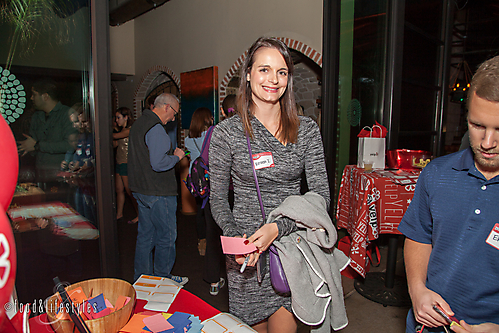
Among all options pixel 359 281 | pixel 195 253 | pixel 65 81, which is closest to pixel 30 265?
pixel 65 81

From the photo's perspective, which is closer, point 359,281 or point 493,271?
point 493,271

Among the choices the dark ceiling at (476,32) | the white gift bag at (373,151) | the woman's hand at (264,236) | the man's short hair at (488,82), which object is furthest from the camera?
the dark ceiling at (476,32)

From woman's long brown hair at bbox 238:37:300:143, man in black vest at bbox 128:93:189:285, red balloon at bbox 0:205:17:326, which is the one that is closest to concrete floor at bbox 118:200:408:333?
man in black vest at bbox 128:93:189:285

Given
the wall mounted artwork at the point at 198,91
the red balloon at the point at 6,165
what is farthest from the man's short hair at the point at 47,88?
the wall mounted artwork at the point at 198,91

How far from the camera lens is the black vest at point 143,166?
2.50m

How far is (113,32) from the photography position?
318 inches

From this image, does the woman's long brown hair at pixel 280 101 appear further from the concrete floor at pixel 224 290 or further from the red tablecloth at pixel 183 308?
the concrete floor at pixel 224 290

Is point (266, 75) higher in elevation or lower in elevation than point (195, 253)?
higher

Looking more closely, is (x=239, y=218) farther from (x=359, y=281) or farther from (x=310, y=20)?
(x=310, y=20)

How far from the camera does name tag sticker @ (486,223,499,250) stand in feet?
2.67

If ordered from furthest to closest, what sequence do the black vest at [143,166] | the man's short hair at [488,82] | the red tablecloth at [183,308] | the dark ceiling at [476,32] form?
1. the dark ceiling at [476,32]
2. the black vest at [143,166]
3. the red tablecloth at [183,308]
4. the man's short hair at [488,82]

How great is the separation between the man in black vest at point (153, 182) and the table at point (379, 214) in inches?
59.8

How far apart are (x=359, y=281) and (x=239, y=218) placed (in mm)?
2080

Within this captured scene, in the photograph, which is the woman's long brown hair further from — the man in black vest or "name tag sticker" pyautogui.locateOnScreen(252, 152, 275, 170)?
the man in black vest
